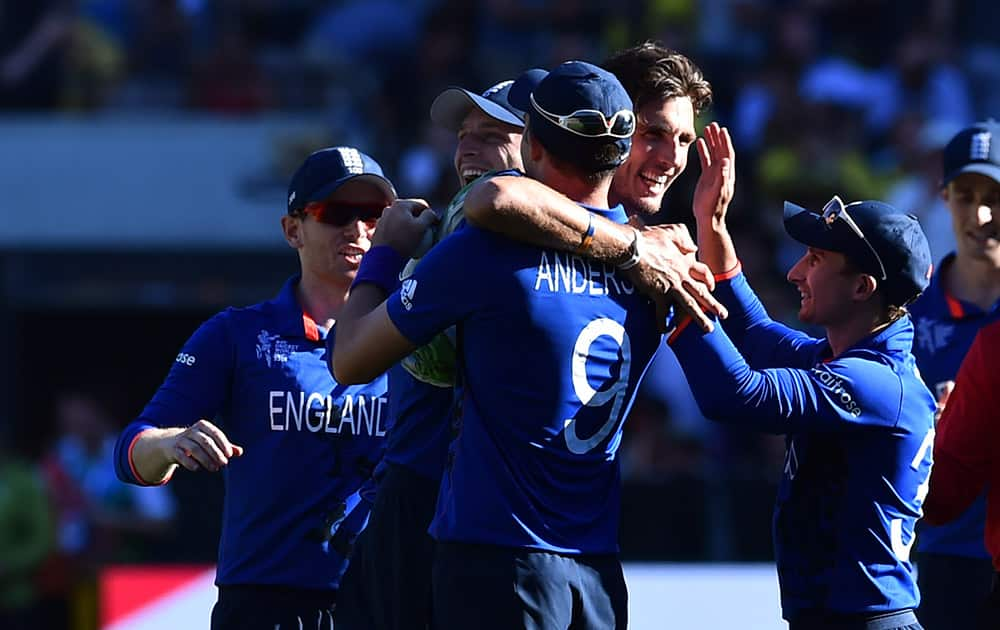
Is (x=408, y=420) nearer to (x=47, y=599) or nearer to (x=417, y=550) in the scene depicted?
(x=417, y=550)

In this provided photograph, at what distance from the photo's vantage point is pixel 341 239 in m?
4.83

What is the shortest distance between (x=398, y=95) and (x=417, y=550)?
26.5 feet

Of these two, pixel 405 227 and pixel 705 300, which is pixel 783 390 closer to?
pixel 705 300

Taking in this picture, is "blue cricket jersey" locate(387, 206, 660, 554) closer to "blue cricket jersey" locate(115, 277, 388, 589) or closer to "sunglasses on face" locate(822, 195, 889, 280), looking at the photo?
A: "sunglasses on face" locate(822, 195, 889, 280)

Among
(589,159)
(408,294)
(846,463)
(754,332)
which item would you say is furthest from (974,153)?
(408,294)

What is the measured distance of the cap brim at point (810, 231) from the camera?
421 centimetres

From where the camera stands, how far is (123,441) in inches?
177

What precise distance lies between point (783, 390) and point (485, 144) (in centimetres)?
117

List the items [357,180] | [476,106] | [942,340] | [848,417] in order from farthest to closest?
[942,340], [357,180], [476,106], [848,417]

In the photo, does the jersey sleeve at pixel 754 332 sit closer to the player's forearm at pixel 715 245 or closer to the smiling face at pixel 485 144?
the player's forearm at pixel 715 245

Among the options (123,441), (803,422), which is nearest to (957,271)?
(803,422)

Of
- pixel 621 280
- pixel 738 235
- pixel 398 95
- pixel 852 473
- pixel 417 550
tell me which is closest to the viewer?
pixel 621 280

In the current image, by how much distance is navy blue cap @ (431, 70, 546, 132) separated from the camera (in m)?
4.44

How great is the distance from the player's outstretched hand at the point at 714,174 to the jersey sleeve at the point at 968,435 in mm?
760
